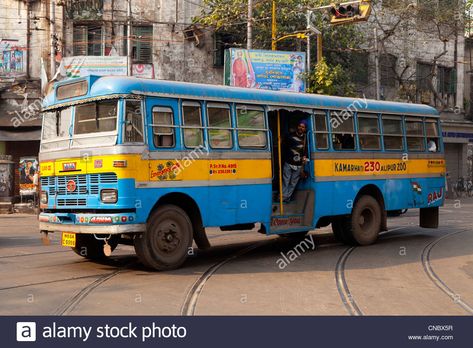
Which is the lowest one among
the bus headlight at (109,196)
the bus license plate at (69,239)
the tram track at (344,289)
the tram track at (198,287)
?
the tram track at (344,289)

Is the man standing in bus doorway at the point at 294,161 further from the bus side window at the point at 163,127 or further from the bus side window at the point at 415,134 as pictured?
the bus side window at the point at 415,134

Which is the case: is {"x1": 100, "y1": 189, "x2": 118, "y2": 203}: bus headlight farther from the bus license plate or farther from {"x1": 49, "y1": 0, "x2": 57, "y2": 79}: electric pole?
{"x1": 49, "y1": 0, "x2": 57, "y2": 79}: electric pole

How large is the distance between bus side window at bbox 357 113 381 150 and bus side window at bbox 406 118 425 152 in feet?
3.87

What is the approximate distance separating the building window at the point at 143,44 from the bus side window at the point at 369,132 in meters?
15.6

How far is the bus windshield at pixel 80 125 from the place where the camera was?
9312 mm

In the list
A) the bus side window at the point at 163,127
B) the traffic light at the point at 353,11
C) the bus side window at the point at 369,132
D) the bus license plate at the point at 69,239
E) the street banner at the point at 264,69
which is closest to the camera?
the bus side window at the point at 163,127

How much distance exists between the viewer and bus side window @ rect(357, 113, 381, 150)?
13039 millimetres

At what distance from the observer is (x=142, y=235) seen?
30.3ft

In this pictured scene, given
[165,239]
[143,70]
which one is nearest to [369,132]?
[165,239]

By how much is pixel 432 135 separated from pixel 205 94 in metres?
7.08

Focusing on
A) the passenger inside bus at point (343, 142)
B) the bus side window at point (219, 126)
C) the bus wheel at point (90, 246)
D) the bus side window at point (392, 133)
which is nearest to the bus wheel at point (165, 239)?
the bus wheel at point (90, 246)

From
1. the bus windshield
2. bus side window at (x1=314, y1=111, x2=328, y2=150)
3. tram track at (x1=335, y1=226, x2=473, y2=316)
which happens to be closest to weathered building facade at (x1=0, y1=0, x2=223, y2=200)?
bus side window at (x1=314, y1=111, x2=328, y2=150)

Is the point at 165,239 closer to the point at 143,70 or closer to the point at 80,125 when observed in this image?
the point at 80,125

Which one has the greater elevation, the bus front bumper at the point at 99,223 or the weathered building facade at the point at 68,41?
the weathered building facade at the point at 68,41
